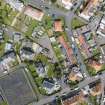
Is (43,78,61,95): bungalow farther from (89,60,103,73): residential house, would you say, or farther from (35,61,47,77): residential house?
(89,60,103,73): residential house

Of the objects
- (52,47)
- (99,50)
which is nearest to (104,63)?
(99,50)

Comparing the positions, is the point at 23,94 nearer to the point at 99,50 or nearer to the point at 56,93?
the point at 56,93

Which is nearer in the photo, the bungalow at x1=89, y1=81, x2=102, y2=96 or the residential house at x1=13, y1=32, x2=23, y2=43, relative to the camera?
the residential house at x1=13, y1=32, x2=23, y2=43

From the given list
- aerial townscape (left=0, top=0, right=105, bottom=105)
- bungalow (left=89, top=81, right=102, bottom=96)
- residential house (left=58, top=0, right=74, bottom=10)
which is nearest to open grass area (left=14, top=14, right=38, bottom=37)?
aerial townscape (left=0, top=0, right=105, bottom=105)

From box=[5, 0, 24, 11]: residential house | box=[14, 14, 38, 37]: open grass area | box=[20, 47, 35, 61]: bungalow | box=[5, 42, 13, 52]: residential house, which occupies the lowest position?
box=[20, 47, 35, 61]: bungalow

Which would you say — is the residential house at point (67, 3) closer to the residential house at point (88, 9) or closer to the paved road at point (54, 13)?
the paved road at point (54, 13)

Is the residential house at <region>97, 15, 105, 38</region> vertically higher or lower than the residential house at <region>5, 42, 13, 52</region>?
lower

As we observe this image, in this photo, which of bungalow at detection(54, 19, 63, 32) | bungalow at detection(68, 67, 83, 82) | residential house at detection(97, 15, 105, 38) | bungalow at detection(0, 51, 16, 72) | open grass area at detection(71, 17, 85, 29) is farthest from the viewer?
residential house at detection(97, 15, 105, 38)
